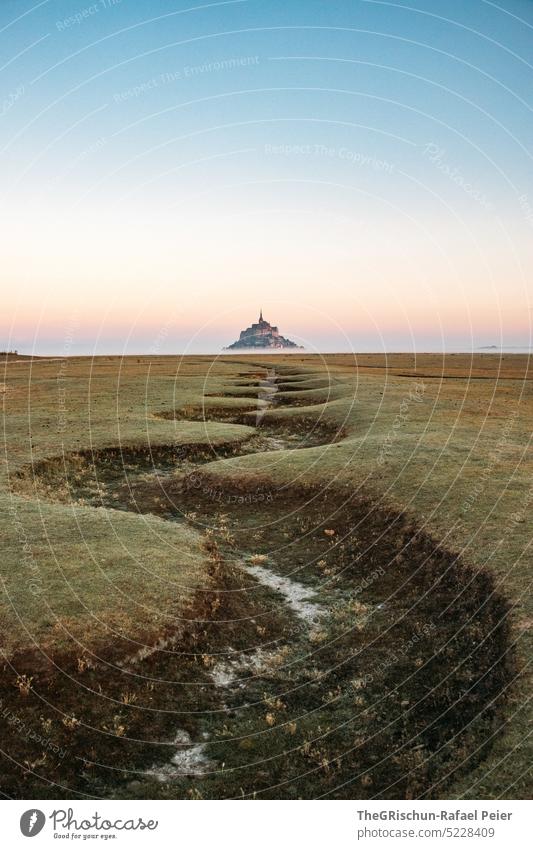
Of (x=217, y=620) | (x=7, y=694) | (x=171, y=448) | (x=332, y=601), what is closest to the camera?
(x=7, y=694)

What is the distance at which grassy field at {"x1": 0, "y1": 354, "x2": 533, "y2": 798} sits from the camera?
36.3ft

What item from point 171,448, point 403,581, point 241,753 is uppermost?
point 171,448

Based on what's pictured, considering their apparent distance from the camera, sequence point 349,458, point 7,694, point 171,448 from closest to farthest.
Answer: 1. point 7,694
2. point 349,458
3. point 171,448

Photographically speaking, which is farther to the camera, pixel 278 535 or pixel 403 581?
pixel 278 535

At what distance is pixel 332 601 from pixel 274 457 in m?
15.9

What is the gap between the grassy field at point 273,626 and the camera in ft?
36.3

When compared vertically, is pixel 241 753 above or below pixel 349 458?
below

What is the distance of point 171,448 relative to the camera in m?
39.8

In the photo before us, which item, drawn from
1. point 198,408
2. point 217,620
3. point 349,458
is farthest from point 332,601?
point 198,408

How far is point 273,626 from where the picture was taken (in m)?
17.1

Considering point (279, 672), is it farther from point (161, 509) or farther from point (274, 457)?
point (274, 457)
